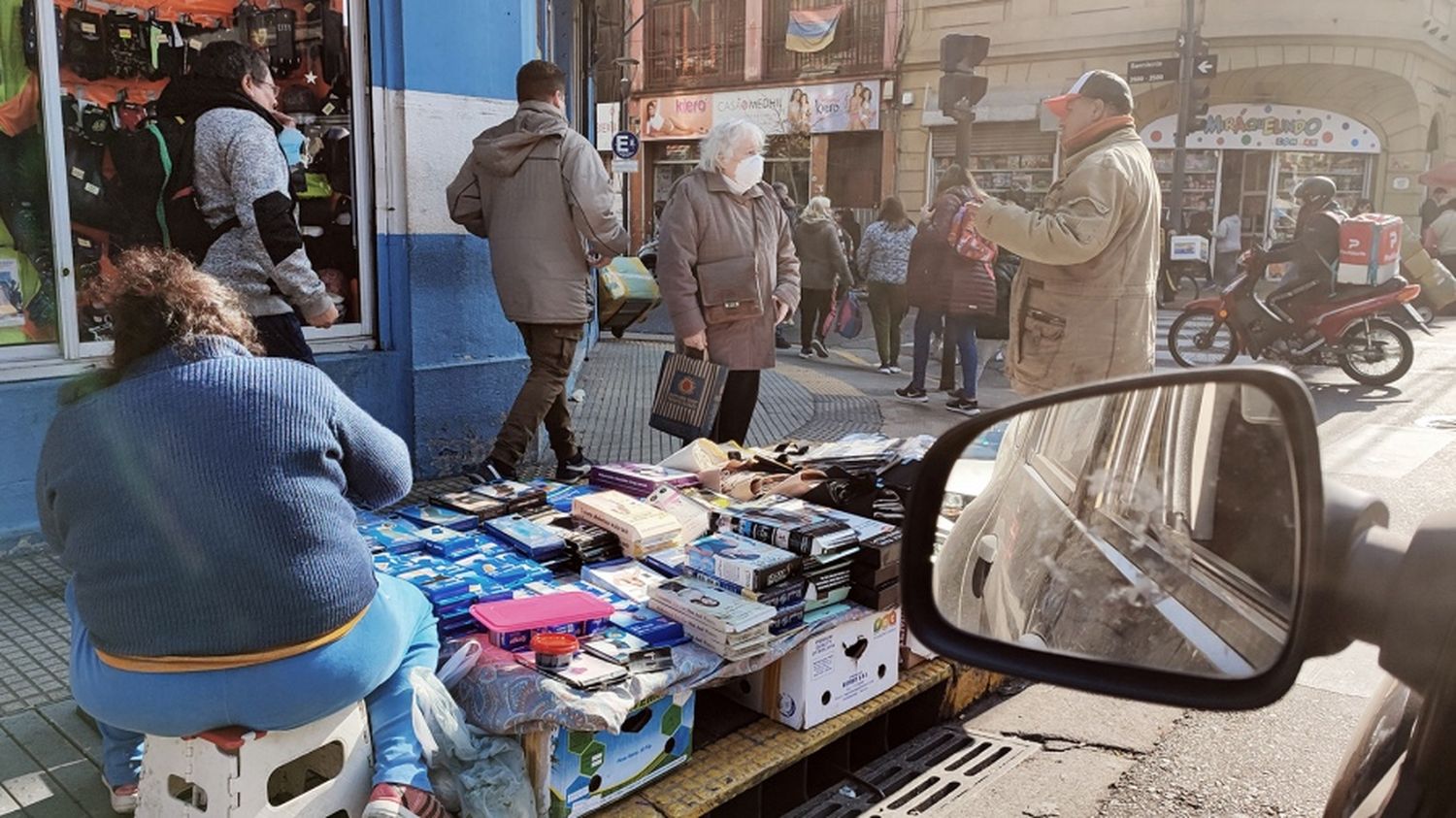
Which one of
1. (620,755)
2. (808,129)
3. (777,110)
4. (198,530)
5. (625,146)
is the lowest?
(620,755)

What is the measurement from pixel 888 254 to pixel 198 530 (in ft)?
30.7

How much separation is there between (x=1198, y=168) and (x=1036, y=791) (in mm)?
23367

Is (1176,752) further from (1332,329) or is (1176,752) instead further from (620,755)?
(1332,329)

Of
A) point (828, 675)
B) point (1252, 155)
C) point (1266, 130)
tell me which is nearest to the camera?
point (828, 675)

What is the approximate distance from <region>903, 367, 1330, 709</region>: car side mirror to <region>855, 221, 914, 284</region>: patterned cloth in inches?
374

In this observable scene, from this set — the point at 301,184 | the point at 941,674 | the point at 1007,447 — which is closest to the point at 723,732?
the point at 941,674

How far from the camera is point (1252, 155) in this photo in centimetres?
2392

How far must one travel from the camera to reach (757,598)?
3.18m

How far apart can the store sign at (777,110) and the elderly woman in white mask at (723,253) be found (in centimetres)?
2050

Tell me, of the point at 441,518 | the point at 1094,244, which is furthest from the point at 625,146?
the point at 441,518

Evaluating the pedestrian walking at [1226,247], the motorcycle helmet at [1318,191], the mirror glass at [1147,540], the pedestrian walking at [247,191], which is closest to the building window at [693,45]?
the pedestrian walking at [1226,247]

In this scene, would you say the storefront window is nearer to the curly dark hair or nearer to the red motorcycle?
the curly dark hair

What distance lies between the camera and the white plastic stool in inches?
90.7

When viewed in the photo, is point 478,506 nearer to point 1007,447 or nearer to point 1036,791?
point 1036,791
